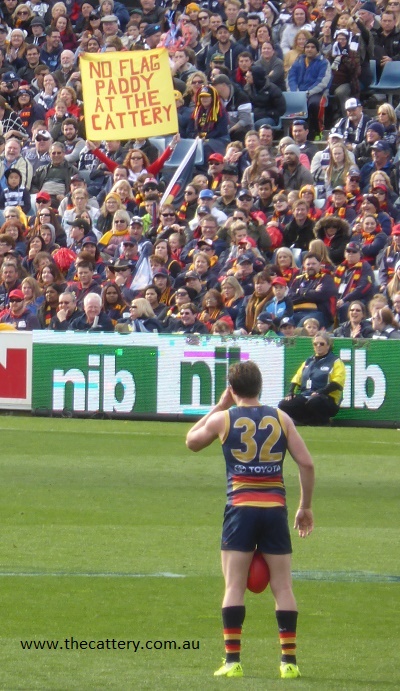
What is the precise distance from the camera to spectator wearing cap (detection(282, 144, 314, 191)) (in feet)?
70.5

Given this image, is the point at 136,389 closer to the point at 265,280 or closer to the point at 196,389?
the point at 196,389

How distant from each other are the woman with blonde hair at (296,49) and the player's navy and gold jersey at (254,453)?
59.5 feet

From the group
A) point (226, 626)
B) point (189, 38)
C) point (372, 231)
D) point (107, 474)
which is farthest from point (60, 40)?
point (226, 626)

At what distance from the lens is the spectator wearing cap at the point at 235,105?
2391 cm

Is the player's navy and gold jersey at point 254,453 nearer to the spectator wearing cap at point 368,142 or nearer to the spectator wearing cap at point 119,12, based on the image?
the spectator wearing cap at point 368,142

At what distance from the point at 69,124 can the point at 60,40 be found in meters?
3.43

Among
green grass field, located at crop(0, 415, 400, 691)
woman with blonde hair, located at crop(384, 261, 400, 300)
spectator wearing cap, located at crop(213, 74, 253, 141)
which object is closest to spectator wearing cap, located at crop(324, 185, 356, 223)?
woman with blonde hair, located at crop(384, 261, 400, 300)

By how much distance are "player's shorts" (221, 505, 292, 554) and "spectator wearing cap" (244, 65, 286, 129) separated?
1813 cm

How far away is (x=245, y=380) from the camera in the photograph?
685cm

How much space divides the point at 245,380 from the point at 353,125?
16.2 m

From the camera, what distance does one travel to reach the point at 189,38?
25.9m

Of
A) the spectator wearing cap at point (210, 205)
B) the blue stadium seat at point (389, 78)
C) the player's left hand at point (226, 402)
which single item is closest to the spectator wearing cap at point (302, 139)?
the spectator wearing cap at point (210, 205)

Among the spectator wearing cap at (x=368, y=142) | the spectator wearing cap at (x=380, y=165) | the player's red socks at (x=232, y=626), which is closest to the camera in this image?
the player's red socks at (x=232, y=626)

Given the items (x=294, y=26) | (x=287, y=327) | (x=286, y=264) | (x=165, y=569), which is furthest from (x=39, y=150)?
(x=165, y=569)
